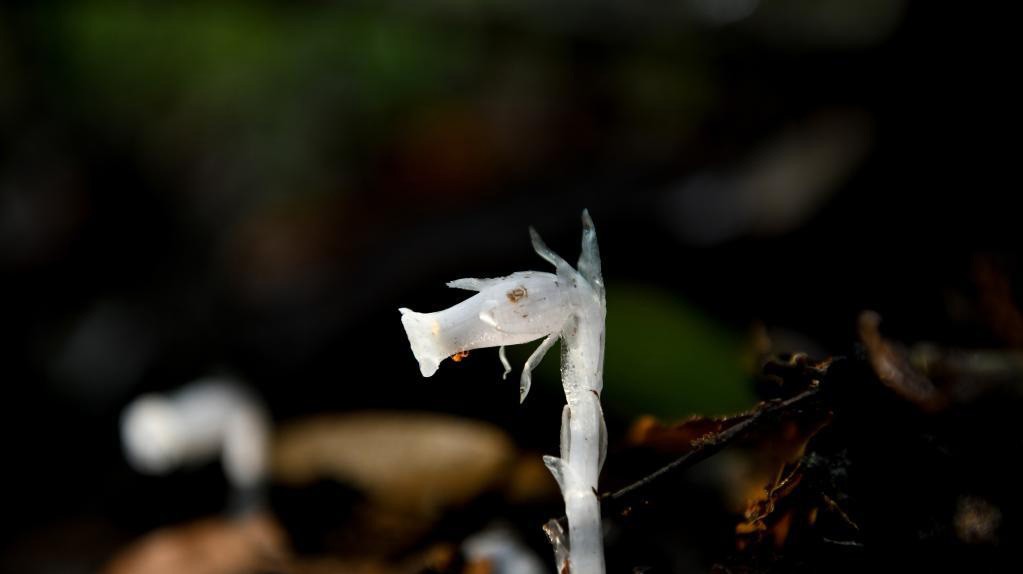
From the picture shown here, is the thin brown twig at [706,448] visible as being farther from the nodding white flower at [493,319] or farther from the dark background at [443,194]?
the dark background at [443,194]

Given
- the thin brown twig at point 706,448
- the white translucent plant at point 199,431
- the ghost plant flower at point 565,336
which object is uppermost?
the ghost plant flower at point 565,336

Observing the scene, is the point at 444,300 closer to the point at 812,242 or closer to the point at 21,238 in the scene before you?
the point at 812,242

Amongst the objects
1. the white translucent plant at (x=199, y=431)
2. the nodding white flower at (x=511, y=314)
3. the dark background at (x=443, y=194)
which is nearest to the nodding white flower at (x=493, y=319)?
the nodding white flower at (x=511, y=314)

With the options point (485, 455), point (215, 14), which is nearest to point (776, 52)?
point (485, 455)

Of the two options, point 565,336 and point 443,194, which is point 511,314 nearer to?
point 565,336

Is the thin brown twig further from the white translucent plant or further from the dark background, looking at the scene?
the white translucent plant

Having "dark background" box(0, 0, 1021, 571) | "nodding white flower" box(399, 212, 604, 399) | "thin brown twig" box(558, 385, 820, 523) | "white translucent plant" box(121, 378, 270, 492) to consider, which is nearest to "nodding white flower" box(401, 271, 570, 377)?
"nodding white flower" box(399, 212, 604, 399)

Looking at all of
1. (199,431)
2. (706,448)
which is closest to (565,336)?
(706,448)
